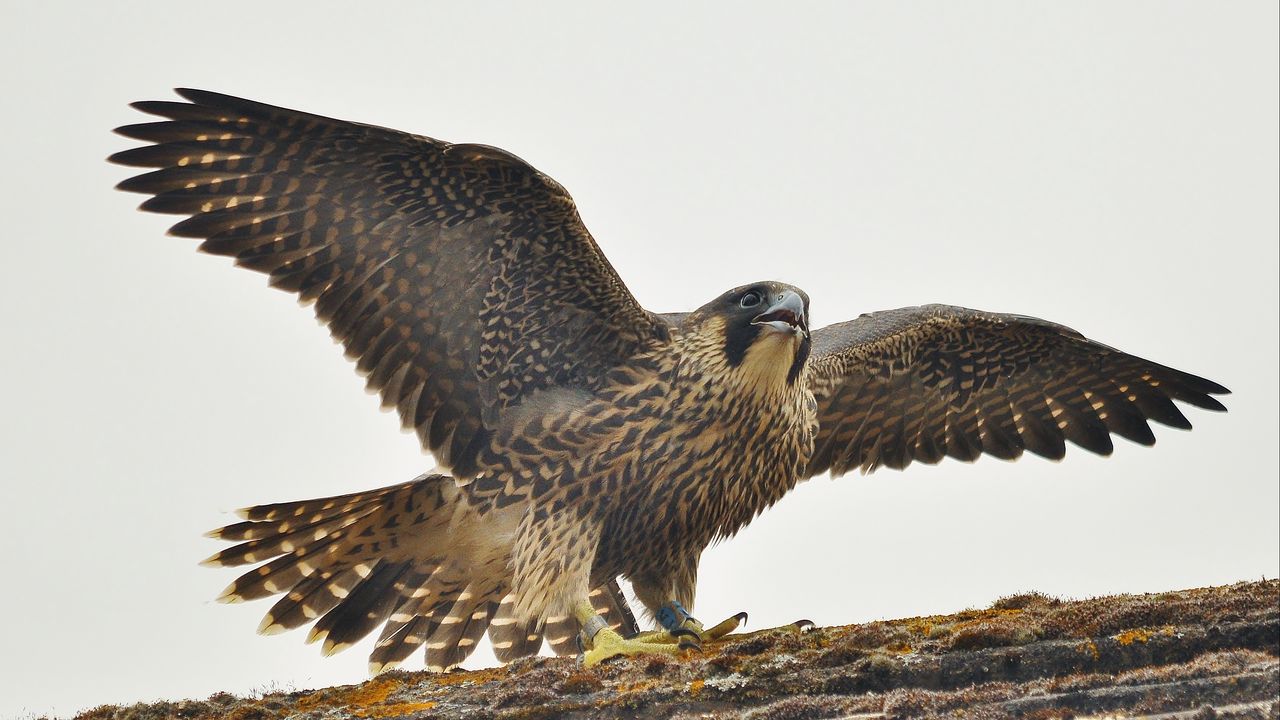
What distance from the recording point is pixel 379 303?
6055 millimetres

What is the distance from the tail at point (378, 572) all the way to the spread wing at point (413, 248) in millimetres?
414

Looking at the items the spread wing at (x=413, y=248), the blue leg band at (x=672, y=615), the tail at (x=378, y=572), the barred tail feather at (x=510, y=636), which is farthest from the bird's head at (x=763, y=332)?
the barred tail feather at (x=510, y=636)

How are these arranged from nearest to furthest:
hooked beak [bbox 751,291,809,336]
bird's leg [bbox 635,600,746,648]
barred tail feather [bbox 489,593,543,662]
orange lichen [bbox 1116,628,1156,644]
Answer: orange lichen [bbox 1116,628,1156,644] < bird's leg [bbox 635,600,746,648] < hooked beak [bbox 751,291,809,336] < barred tail feather [bbox 489,593,543,662]

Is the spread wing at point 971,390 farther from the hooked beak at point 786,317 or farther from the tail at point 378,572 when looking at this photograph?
the tail at point 378,572

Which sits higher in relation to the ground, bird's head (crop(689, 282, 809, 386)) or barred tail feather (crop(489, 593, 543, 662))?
bird's head (crop(689, 282, 809, 386))

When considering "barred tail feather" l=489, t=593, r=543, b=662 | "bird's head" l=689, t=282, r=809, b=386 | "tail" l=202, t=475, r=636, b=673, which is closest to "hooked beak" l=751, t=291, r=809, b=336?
"bird's head" l=689, t=282, r=809, b=386

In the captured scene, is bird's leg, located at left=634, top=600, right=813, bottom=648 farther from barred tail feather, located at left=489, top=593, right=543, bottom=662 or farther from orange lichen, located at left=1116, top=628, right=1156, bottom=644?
orange lichen, located at left=1116, top=628, right=1156, bottom=644

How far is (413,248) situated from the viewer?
5.96 m

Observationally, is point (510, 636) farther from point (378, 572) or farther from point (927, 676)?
point (927, 676)

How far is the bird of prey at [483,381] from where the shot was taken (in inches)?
229

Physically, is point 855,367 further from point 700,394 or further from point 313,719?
point 313,719

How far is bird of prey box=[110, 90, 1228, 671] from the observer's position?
580cm

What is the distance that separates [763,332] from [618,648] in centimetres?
158

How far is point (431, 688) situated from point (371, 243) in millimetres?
2102
